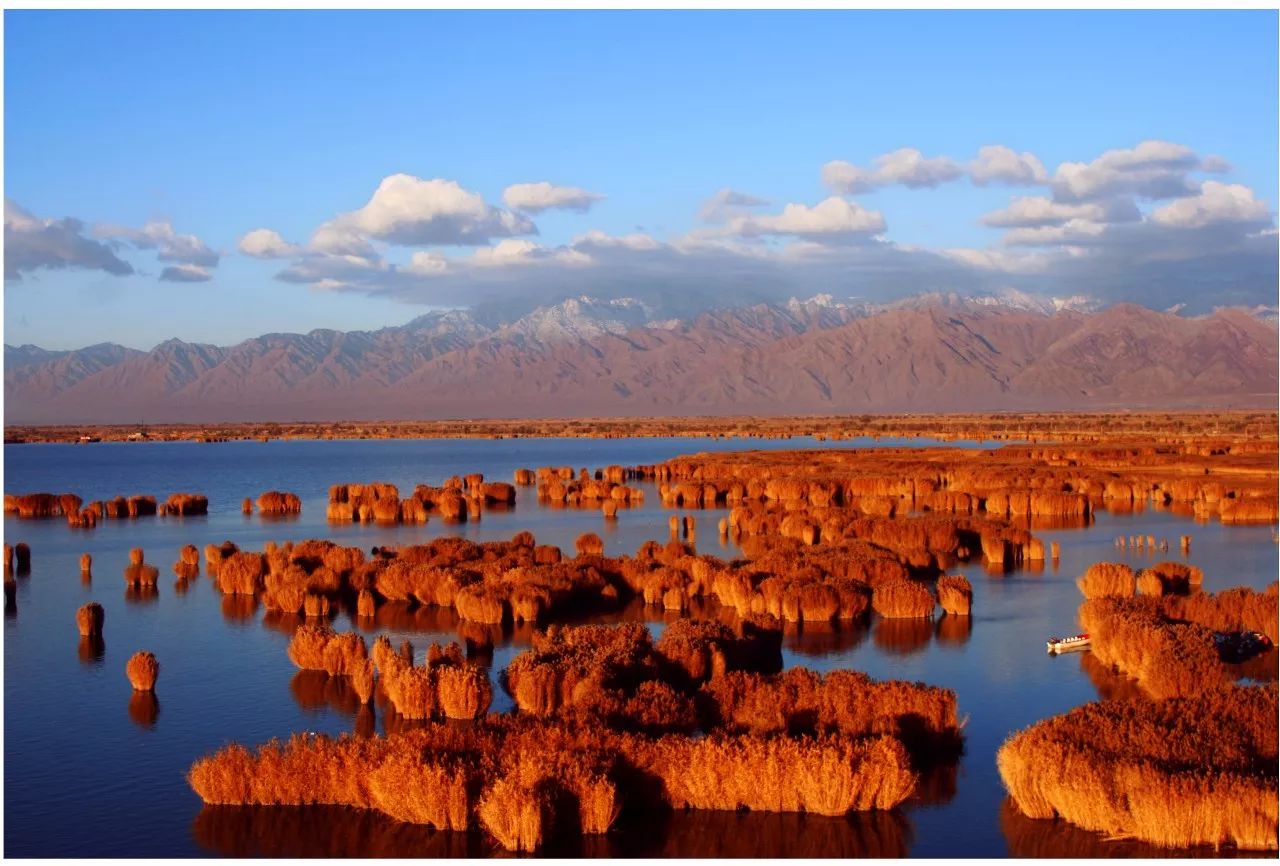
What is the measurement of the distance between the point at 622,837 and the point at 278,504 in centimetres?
3502

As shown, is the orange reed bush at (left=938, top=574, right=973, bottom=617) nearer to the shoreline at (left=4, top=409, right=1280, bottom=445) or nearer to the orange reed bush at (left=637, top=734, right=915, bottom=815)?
the orange reed bush at (left=637, top=734, right=915, bottom=815)

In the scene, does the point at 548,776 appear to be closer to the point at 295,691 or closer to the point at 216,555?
the point at 295,691

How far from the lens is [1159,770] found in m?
12.6

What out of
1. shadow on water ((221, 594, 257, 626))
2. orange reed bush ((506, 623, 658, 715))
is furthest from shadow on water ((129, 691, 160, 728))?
shadow on water ((221, 594, 257, 626))

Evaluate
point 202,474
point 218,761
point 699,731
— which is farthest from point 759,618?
point 202,474

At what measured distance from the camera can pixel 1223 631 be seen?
21.3m

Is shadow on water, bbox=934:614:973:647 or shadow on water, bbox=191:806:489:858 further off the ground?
shadow on water, bbox=934:614:973:647

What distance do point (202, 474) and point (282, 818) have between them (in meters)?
57.2

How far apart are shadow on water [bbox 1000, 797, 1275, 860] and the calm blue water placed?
0.08 feet

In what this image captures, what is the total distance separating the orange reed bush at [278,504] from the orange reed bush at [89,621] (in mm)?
21264

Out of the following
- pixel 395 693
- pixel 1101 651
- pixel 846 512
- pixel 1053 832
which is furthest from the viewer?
pixel 846 512

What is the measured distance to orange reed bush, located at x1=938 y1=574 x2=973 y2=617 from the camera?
2422 centimetres

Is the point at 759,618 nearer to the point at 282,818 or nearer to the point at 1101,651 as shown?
the point at 1101,651

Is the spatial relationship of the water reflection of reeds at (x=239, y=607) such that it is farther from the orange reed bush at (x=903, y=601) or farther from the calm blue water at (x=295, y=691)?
the orange reed bush at (x=903, y=601)
